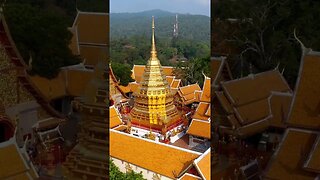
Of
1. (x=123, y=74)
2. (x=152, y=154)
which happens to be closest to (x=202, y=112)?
(x=152, y=154)

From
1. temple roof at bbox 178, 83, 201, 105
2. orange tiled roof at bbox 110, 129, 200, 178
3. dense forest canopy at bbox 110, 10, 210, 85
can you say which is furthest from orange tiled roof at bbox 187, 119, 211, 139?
Result: dense forest canopy at bbox 110, 10, 210, 85

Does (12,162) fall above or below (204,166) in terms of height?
above

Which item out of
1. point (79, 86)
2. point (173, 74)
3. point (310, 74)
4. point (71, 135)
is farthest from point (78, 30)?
point (173, 74)

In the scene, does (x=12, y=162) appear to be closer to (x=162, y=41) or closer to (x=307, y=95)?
(x=307, y=95)

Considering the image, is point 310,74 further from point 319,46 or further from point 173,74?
point 173,74

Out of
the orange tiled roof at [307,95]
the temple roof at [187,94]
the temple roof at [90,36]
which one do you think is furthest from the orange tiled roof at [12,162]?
the temple roof at [187,94]

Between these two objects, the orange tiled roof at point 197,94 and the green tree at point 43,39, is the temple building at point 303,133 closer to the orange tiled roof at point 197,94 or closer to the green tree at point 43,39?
the green tree at point 43,39
